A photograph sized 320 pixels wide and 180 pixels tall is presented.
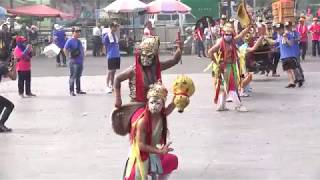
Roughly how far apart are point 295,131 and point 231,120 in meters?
1.48

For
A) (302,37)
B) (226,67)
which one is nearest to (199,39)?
(302,37)

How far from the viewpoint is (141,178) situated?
20.7ft

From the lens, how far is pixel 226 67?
12.7 m

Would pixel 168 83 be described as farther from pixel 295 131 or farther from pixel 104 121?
pixel 295 131

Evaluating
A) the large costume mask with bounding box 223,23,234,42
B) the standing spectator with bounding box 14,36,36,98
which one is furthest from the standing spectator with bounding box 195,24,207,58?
the large costume mask with bounding box 223,23,234,42

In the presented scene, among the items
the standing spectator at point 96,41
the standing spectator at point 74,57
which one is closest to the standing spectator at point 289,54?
the standing spectator at point 74,57

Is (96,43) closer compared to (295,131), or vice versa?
(295,131)

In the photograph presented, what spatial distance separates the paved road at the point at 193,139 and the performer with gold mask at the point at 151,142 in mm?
1342

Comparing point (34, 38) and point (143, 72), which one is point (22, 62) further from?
point (34, 38)

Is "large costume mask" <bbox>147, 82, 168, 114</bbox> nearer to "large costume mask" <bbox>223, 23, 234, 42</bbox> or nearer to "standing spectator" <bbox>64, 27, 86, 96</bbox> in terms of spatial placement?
"large costume mask" <bbox>223, 23, 234, 42</bbox>

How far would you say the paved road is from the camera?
8.09m

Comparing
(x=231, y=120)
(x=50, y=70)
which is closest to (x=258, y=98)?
(x=231, y=120)

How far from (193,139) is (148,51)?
362 cm

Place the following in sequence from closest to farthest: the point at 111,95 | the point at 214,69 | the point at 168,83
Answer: the point at 214,69, the point at 111,95, the point at 168,83
